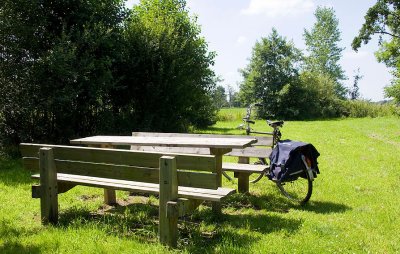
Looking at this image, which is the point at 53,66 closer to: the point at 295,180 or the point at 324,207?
the point at 295,180

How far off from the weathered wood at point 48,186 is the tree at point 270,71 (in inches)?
1563

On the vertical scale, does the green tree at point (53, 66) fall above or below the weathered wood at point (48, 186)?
above

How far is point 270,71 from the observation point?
4572cm

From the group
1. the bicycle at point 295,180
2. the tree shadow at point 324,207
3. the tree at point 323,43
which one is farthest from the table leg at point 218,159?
the tree at point 323,43

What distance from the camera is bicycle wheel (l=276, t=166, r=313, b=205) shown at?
6.33 m

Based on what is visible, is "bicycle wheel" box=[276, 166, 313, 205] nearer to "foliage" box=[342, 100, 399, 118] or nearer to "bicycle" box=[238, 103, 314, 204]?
"bicycle" box=[238, 103, 314, 204]

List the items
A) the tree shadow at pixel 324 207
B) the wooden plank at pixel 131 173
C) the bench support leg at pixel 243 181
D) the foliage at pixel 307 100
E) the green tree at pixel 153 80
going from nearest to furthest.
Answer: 1. the wooden plank at pixel 131 173
2. the tree shadow at pixel 324 207
3. the bench support leg at pixel 243 181
4. the green tree at pixel 153 80
5. the foliage at pixel 307 100

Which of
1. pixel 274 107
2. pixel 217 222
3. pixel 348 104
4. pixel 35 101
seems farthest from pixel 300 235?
pixel 348 104

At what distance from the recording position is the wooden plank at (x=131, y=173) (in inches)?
160

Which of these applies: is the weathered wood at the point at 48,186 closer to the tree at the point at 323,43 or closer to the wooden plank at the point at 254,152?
the wooden plank at the point at 254,152

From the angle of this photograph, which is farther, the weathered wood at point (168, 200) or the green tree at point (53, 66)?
the green tree at point (53, 66)

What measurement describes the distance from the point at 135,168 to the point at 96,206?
2.13 m

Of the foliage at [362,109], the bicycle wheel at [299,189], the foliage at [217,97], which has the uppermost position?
the foliage at [217,97]

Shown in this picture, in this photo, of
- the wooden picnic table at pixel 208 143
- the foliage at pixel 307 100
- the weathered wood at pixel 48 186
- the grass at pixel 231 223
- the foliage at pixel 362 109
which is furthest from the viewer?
the foliage at pixel 362 109
